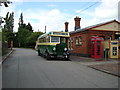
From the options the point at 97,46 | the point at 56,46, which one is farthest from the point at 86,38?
the point at 56,46

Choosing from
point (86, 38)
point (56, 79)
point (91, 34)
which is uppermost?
point (91, 34)

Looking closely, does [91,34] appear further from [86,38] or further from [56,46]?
[56,46]

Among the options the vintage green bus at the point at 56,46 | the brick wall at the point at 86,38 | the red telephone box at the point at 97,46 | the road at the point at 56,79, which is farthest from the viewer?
the brick wall at the point at 86,38

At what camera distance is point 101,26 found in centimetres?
2156

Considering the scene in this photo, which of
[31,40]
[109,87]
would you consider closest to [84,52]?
[109,87]

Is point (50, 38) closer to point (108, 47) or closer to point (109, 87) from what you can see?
point (108, 47)

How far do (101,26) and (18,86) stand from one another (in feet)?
56.4

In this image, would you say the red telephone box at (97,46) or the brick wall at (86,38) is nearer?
the red telephone box at (97,46)

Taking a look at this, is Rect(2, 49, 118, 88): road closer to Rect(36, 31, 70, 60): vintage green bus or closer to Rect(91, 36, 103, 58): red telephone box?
Rect(36, 31, 70, 60): vintage green bus

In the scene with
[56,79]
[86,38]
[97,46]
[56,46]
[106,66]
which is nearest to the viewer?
[56,79]

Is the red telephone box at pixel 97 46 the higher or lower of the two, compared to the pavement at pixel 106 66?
higher

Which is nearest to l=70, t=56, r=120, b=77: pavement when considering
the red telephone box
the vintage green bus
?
the vintage green bus

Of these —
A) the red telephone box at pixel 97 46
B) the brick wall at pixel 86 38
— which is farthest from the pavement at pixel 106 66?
the brick wall at pixel 86 38

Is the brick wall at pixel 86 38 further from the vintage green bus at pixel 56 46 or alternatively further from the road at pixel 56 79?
the road at pixel 56 79
